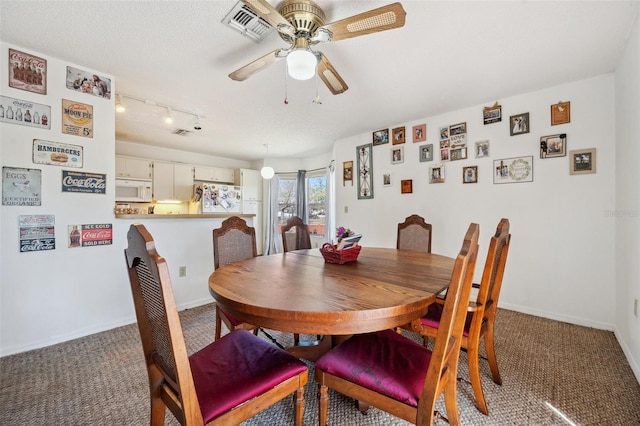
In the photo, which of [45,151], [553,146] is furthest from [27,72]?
[553,146]

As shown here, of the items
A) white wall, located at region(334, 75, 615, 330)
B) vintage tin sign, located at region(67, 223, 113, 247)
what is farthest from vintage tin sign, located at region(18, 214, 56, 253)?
white wall, located at region(334, 75, 615, 330)

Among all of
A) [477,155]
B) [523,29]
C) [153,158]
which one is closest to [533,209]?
[477,155]

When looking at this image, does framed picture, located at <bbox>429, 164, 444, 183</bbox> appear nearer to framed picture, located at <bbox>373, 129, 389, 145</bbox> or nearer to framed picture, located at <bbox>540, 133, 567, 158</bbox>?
framed picture, located at <bbox>373, 129, 389, 145</bbox>

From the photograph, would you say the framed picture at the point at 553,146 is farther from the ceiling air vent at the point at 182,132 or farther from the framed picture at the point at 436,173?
the ceiling air vent at the point at 182,132

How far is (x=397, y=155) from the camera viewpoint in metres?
3.74

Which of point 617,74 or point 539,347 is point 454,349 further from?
point 617,74

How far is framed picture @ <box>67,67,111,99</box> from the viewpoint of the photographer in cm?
225

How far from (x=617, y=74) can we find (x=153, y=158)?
6112 mm

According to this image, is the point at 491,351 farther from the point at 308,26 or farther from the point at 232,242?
the point at 308,26

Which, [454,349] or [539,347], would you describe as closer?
[454,349]

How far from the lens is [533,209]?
2758 millimetres

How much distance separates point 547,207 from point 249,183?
5010 mm

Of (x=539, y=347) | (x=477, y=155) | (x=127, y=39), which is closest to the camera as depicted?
(x=127, y=39)

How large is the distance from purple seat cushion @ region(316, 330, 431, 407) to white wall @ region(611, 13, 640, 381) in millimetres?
1710
